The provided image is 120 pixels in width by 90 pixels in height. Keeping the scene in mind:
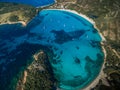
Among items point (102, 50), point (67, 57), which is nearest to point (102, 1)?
point (102, 50)

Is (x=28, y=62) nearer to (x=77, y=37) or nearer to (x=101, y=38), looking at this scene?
(x=77, y=37)

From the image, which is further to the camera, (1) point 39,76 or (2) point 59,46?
(2) point 59,46

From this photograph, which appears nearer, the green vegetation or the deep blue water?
the green vegetation

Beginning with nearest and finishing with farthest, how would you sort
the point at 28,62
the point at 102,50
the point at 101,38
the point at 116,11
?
the point at 28,62, the point at 102,50, the point at 101,38, the point at 116,11

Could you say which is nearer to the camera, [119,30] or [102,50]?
[102,50]

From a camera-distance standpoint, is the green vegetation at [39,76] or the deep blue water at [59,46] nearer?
the green vegetation at [39,76]

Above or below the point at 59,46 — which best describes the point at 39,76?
above

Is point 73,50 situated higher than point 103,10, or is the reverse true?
point 103,10

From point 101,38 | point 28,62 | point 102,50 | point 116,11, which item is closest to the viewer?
point 28,62
